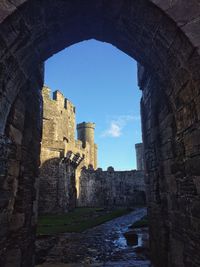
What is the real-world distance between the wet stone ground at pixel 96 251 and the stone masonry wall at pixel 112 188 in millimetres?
17723

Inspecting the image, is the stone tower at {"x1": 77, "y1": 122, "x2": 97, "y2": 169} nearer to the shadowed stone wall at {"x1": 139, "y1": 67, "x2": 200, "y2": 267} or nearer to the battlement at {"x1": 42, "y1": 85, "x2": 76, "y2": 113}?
the battlement at {"x1": 42, "y1": 85, "x2": 76, "y2": 113}

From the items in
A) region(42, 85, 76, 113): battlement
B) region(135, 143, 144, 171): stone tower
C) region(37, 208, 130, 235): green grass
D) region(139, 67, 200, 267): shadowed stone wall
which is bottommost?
region(37, 208, 130, 235): green grass

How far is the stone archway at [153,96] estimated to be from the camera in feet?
10.3

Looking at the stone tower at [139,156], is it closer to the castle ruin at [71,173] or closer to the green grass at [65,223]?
the castle ruin at [71,173]

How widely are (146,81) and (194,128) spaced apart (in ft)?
10.1

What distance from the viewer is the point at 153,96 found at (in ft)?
18.0

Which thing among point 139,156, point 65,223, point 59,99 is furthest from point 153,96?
point 139,156

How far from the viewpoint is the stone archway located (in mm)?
3143

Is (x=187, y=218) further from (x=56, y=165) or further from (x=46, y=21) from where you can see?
(x=56, y=165)

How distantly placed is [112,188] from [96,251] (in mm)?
22763

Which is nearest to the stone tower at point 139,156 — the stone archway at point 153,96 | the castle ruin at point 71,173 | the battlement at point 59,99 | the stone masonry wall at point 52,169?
the castle ruin at point 71,173

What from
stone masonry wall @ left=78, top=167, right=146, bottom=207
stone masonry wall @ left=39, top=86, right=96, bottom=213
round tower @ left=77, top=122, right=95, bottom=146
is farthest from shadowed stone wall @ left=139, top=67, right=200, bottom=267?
round tower @ left=77, top=122, right=95, bottom=146

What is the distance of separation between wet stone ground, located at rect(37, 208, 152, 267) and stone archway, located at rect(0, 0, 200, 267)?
0.84 m

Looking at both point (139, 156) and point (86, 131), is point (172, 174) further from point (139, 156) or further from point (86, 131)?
point (139, 156)
